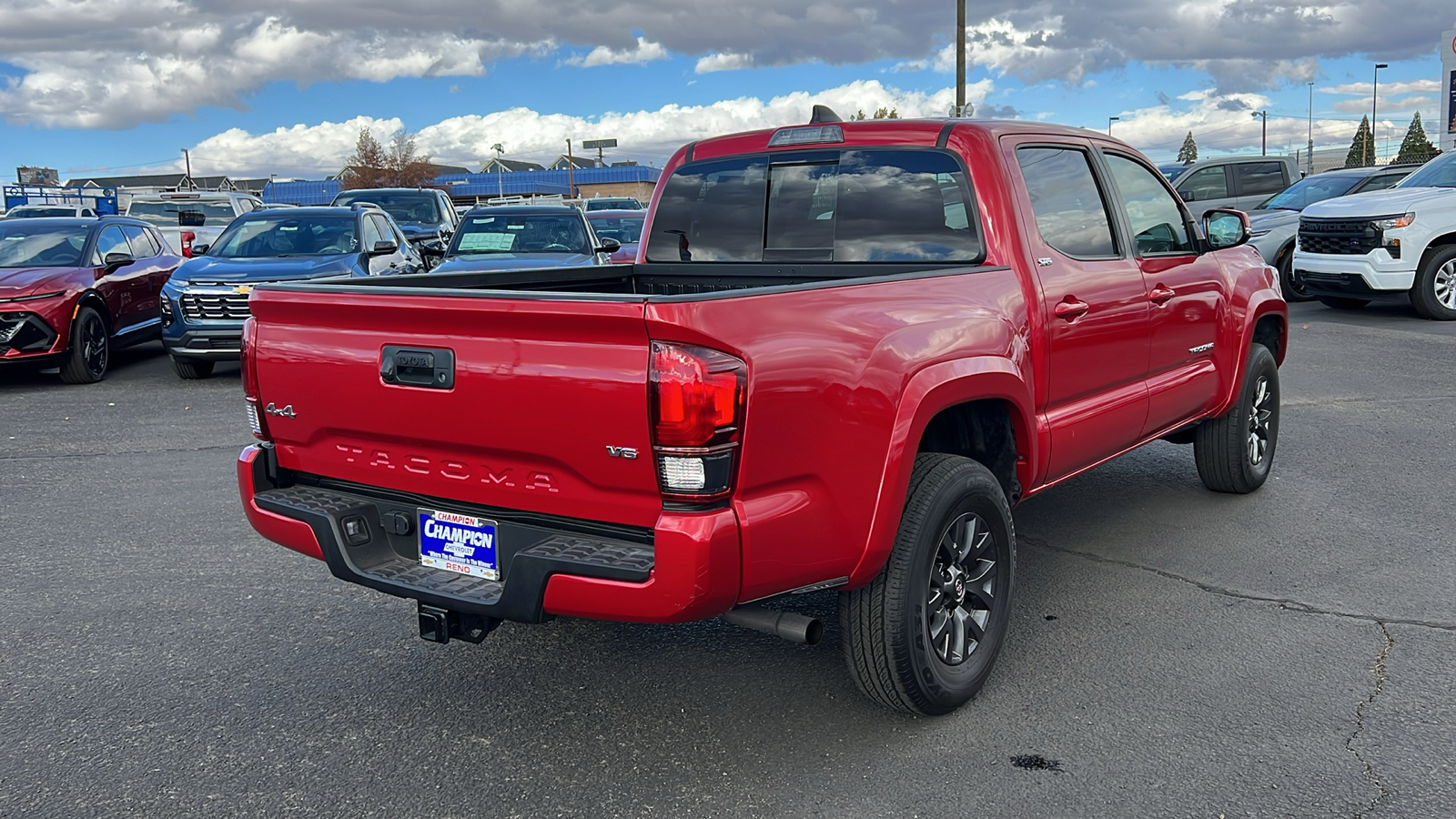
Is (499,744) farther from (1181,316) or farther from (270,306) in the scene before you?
(1181,316)

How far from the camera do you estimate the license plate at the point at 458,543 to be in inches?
130

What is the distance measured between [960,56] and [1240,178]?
7946mm

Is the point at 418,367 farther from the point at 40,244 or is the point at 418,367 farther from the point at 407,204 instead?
the point at 407,204

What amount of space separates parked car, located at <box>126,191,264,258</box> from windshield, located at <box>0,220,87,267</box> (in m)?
7.51

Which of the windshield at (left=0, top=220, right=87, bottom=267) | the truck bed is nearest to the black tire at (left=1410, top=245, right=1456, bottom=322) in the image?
the truck bed

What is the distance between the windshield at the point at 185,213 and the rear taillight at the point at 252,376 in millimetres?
17854

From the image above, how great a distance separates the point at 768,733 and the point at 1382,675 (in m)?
2.11

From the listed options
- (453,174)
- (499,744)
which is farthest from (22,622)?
(453,174)

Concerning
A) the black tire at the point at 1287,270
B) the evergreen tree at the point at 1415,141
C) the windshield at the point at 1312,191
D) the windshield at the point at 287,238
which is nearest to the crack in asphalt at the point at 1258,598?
the windshield at the point at 287,238

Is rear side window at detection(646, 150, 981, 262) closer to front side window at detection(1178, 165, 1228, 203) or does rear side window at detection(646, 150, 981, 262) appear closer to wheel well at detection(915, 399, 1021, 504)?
wheel well at detection(915, 399, 1021, 504)

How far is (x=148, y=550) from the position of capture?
5.64 metres

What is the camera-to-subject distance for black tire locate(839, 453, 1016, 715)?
11.3ft

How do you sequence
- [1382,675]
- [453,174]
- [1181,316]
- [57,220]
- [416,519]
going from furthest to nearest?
[453,174]
[57,220]
[1181,316]
[1382,675]
[416,519]

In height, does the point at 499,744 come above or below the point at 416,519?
below
